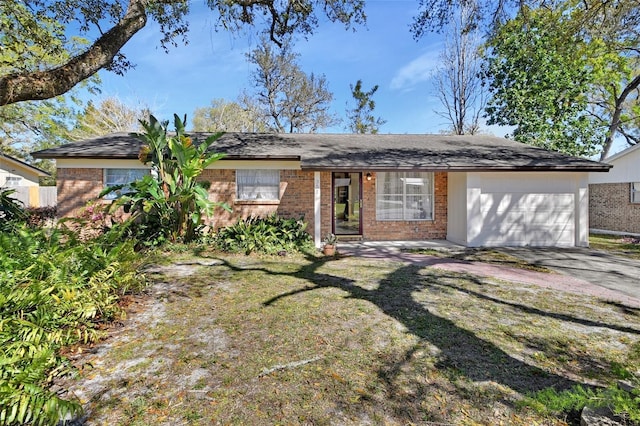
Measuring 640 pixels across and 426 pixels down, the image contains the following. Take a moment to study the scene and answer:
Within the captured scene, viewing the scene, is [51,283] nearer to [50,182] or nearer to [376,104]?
[376,104]

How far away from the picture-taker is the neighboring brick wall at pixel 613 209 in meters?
14.5

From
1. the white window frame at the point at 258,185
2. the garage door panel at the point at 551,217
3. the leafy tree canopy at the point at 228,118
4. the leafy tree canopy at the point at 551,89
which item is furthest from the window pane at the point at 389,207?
the leafy tree canopy at the point at 228,118

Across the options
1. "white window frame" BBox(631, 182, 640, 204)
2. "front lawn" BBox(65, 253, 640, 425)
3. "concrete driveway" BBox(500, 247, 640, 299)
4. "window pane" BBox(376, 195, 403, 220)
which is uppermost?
"white window frame" BBox(631, 182, 640, 204)

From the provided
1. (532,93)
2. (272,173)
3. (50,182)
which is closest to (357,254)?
(272,173)

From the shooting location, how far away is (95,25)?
27.9 ft

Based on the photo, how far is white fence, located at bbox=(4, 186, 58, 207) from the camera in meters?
20.7

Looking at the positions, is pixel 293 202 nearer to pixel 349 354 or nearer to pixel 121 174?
pixel 121 174

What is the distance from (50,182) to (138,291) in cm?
3937

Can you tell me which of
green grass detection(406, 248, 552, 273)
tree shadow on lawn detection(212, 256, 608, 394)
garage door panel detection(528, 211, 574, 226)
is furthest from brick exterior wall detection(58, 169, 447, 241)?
tree shadow on lawn detection(212, 256, 608, 394)

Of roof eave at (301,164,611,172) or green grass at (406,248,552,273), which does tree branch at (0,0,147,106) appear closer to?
roof eave at (301,164,611,172)

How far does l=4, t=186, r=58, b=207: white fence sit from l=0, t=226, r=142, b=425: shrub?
20.6m

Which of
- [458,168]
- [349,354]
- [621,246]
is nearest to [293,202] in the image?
[458,168]

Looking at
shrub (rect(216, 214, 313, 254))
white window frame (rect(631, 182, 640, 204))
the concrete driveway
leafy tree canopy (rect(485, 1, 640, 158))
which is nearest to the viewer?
the concrete driveway

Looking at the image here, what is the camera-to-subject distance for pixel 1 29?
8.85 metres
